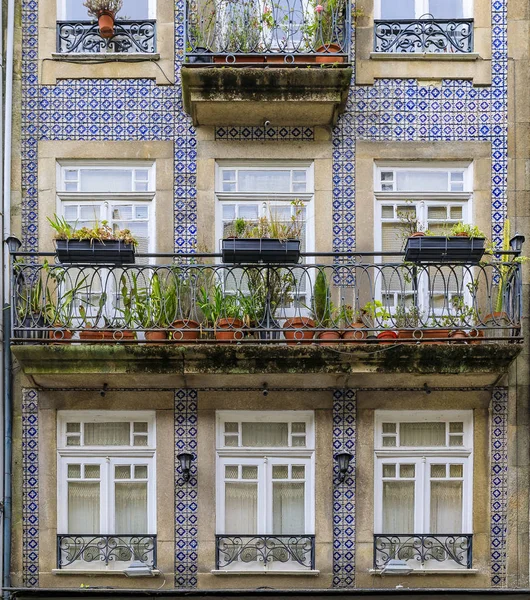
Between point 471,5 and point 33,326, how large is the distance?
21.5 feet

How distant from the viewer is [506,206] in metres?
11.4

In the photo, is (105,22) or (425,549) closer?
(425,549)

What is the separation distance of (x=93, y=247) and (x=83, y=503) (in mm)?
3092

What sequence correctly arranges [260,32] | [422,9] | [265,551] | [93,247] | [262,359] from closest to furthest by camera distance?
[93,247] < [262,359] < [265,551] < [260,32] < [422,9]

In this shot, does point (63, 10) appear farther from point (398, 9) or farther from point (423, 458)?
point (423, 458)

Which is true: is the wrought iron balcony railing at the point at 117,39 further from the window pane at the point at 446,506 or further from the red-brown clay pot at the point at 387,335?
the window pane at the point at 446,506

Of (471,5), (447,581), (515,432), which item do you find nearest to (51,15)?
(471,5)

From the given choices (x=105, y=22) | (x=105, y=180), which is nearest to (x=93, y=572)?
(x=105, y=180)

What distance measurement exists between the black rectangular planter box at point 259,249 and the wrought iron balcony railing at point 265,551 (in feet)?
10.6

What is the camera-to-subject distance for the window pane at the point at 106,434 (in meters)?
11.2

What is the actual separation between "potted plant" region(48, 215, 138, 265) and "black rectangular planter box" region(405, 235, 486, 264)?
3.15 m

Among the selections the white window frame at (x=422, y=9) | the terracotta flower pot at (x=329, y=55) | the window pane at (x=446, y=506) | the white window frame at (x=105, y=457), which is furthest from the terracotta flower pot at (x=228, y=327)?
the white window frame at (x=422, y=9)

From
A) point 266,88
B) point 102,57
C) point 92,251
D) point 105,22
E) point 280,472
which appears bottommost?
point 280,472

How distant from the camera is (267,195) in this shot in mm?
11508
